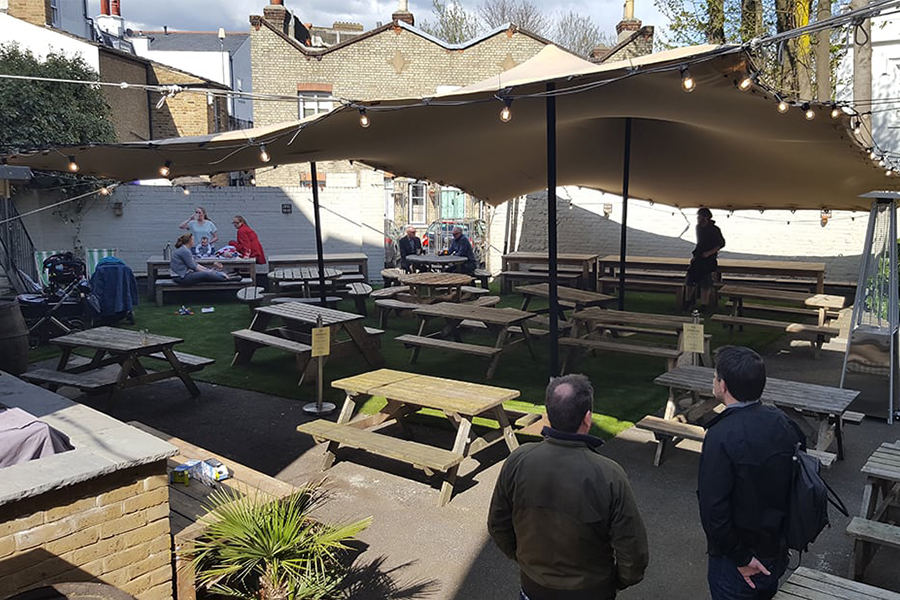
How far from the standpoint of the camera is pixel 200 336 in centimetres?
1016

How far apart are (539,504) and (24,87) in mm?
17660

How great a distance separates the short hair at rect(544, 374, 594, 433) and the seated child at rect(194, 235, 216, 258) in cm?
1326

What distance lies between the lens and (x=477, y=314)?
8.27m

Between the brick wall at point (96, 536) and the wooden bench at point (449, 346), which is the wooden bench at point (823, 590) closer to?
the brick wall at point (96, 536)

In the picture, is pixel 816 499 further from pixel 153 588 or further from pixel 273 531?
pixel 153 588

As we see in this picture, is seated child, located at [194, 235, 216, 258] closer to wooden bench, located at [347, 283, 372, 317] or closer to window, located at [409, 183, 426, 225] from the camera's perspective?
wooden bench, located at [347, 283, 372, 317]

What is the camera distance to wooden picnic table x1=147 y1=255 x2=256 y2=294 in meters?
13.8

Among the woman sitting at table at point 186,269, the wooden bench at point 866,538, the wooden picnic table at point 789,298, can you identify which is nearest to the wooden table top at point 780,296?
the wooden picnic table at point 789,298

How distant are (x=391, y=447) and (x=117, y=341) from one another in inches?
144

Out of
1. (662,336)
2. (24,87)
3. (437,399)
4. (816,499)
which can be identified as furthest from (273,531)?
(24,87)

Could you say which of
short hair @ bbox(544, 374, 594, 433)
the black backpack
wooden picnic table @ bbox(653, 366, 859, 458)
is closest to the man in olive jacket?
short hair @ bbox(544, 374, 594, 433)

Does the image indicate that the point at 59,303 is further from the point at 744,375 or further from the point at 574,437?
the point at 744,375

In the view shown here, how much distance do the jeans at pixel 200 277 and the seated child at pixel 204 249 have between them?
4.87 feet

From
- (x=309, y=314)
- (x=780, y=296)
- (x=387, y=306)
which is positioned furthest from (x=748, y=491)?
(x=780, y=296)
